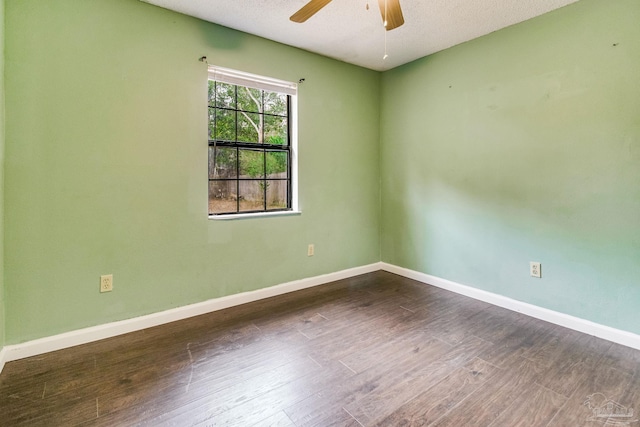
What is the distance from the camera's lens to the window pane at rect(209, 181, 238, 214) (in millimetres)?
2723

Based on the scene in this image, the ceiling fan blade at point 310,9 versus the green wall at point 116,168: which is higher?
the ceiling fan blade at point 310,9

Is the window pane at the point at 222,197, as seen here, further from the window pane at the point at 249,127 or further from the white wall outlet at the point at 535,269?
the white wall outlet at the point at 535,269

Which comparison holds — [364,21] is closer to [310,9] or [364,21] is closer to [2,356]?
[310,9]

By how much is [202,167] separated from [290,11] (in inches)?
54.5

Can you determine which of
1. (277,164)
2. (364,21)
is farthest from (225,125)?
(364,21)

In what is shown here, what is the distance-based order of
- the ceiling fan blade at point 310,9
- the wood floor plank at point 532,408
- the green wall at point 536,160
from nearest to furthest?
1. the wood floor plank at point 532,408
2. the ceiling fan blade at point 310,9
3. the green wall at point 536,160

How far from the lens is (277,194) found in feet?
10.3

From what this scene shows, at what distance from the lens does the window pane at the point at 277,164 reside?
3033mm

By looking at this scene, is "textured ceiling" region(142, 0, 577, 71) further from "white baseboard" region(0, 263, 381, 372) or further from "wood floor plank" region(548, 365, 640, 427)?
"wood floor plank" region(548, 365, 640, 427)

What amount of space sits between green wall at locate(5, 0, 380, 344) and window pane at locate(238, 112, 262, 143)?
1.21ft

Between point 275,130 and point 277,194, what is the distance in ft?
2.05

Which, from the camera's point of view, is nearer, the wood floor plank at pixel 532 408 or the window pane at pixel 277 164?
the wood floor plank at pixel 532 408

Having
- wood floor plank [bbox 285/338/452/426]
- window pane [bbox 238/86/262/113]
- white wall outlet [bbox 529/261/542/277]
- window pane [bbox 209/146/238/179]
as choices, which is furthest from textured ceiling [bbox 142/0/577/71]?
wood floor plank [bbox 285/338/452/426]

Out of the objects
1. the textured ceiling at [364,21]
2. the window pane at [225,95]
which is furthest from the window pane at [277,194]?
the textured ceiling at [364,21]
